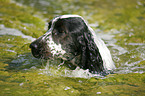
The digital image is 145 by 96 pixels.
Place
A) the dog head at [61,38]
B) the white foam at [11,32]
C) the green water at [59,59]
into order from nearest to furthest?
the green water at [59,59] < the dog head at [61,38] < the white foam at [11,32]

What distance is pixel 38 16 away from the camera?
27.5 feet

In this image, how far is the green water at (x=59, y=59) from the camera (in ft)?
9.81

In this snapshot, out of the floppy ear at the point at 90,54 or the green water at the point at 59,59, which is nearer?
the green water at the point at 59,59

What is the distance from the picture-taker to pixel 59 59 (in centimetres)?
402

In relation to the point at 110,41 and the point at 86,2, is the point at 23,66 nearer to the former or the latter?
the point at 110,41

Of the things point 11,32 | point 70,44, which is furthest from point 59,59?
point 11,32

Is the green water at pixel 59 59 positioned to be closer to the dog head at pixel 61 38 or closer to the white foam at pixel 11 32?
the white foam at pixel 11 32

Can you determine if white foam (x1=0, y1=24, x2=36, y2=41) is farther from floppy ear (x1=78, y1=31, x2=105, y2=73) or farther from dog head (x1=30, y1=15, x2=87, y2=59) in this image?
floppy ear (x1=78, y1=31, x2=105, y2=73)

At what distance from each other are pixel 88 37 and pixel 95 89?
1.09 meters

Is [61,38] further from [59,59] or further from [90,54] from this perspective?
[90,54]

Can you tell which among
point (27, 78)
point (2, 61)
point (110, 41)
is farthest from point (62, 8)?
point (27, 78)

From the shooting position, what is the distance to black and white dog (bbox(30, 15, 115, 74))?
3736 mm

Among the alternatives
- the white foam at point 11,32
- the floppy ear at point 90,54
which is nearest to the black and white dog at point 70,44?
the floppy ear at point 90,54

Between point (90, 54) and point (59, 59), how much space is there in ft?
2.05
